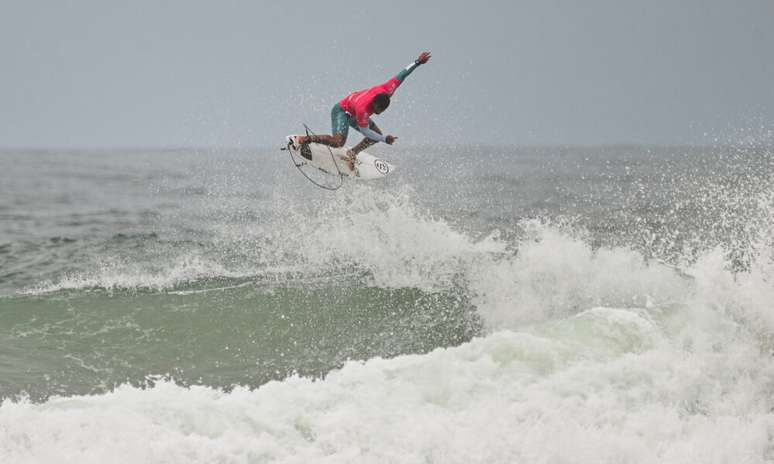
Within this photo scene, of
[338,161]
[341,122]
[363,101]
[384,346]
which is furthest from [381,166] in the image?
[384,346]

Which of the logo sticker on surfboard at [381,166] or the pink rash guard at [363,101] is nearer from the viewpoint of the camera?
the pink rash guard at [363,101]

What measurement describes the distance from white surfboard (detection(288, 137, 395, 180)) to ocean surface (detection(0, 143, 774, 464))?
4.53 ft

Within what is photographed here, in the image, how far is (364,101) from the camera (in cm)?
1249

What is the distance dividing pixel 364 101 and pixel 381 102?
1.02ft

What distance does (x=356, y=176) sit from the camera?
45.6 feet

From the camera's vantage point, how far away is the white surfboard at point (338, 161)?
13.5 m

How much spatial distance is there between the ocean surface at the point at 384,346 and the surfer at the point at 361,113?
2.38 metres

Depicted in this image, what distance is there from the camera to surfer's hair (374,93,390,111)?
40.3 feet

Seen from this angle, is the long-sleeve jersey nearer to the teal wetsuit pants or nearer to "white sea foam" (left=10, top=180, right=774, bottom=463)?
the teal wetsuit pants

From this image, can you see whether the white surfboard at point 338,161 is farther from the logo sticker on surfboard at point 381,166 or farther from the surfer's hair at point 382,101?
the surfer's hair at point 382,101

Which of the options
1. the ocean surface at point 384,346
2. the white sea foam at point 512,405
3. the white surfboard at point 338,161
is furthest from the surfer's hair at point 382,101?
the white sea foam at point 512,405

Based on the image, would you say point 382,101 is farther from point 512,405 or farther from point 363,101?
point 512,405

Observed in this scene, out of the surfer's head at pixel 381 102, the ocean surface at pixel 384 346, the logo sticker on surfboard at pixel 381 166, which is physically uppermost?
the surfer's head at pixel 381 102

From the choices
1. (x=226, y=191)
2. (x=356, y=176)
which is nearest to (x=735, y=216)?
(x=356, y=176)
